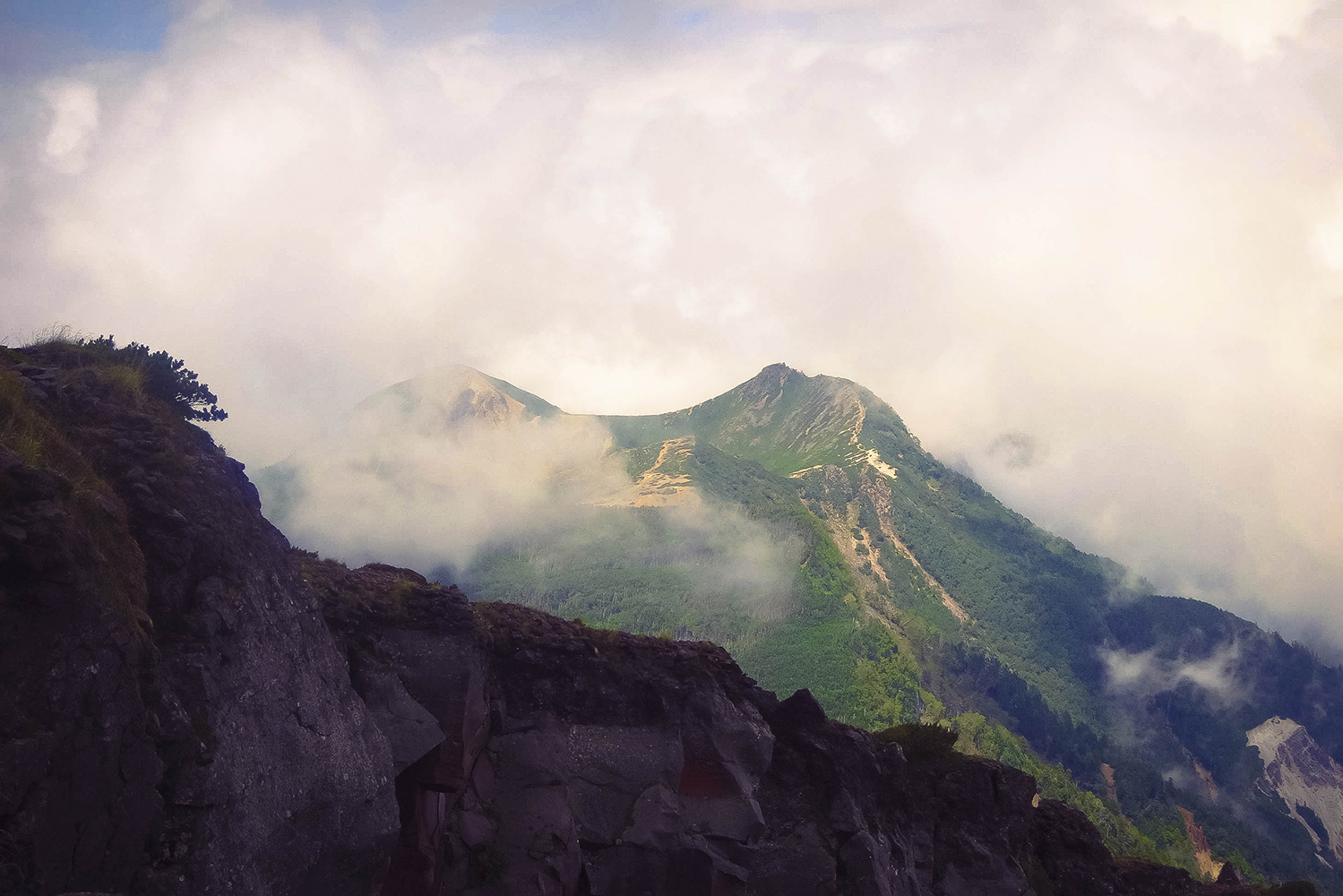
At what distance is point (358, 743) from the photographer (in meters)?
20.6

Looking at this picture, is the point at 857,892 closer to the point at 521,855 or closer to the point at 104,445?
the point at 521,855

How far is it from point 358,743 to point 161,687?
6.21 meters

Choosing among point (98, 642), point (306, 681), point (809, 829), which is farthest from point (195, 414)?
point (809, 829)

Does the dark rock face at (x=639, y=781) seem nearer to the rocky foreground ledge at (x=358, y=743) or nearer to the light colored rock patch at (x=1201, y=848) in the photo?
the rocky foreground ledge at (x=358, y=743)

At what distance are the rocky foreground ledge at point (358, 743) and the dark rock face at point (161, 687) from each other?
5 cm

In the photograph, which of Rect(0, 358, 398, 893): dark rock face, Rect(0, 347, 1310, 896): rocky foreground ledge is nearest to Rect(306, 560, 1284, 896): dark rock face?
Rect(0, 347, 1310, 896): rocky foreground ledge

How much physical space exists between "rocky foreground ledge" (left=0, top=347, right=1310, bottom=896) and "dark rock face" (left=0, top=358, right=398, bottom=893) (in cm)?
5

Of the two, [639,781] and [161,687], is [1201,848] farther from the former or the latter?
[161,687]

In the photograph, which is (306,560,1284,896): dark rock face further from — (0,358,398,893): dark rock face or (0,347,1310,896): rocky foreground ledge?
(0,358,398,893): dark rock face

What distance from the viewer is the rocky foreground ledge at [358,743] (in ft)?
45.4

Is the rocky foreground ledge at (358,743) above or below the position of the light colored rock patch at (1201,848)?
above

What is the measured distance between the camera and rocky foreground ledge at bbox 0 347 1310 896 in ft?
45.4

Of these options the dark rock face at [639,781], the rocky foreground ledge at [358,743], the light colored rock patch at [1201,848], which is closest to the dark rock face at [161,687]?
the rocky foreground ledge at [358,743]

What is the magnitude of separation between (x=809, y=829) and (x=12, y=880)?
989 inches
